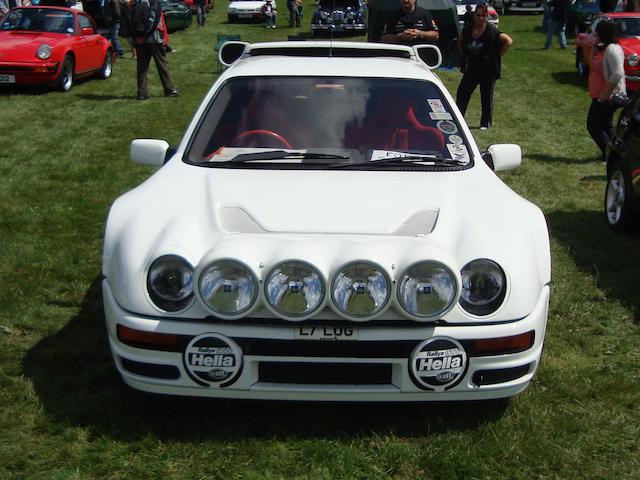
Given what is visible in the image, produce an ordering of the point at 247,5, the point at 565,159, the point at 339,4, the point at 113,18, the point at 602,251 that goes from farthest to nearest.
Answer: the point at 247,5
the point at 339,4
the point at 113,18
the point at 565,159
the point at 602,251

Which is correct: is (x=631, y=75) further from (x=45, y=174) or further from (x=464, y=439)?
(x=464, y=439)

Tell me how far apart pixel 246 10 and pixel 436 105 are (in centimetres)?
2427

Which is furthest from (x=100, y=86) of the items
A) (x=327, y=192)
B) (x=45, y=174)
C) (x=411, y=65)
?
(x=327, y=192)

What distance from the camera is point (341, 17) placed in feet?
78.4

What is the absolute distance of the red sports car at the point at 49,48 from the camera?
1215 centimetres

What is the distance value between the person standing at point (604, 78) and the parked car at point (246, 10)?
66.3 feet

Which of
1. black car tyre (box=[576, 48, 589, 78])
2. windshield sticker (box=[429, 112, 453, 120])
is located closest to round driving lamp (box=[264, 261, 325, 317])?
windshield sticker (box=[429, 112, 453, 120])

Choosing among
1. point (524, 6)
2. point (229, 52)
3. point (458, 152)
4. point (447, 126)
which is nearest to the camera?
point (458, 152)

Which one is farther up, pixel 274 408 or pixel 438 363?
pixel 438 363

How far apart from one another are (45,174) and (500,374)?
6157 mm

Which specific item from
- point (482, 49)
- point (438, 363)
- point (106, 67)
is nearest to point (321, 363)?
point (438, 363)

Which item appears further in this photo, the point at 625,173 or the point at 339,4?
the point at 339,4

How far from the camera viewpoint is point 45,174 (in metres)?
7.96

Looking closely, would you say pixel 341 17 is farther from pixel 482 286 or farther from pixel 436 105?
pixel 482 286
